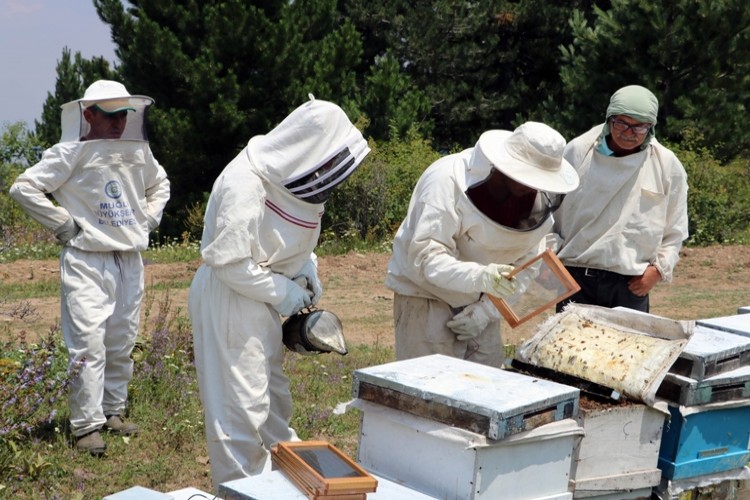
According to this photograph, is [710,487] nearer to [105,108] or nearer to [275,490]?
[275,490]

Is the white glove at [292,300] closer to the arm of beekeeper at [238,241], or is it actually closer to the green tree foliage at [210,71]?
the arm of beekeeper at [238,241]

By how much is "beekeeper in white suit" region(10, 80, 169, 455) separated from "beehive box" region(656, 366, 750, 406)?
2.61 meters

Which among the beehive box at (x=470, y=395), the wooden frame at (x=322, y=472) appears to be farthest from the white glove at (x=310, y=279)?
the wooden frame at (x=322, y=472)

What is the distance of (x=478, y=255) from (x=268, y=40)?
1070 centimetres

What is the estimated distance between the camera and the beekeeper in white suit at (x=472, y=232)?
11.0 feet

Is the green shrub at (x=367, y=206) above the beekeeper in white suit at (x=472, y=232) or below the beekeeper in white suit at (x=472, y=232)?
below

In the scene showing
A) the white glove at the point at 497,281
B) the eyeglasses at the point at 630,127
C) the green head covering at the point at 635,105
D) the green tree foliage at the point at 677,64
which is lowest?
the white glove at the point at 497,281

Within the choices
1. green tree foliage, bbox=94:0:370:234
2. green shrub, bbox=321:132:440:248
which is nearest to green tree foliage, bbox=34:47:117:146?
green tree foliage, bbox=94:0:370:234

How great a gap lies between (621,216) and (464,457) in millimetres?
2024

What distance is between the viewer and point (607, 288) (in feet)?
14.0

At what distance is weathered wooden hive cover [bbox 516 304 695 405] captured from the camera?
297 cm

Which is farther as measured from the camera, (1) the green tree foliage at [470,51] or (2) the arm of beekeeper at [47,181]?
(1) the green tree foliage at [470,51]

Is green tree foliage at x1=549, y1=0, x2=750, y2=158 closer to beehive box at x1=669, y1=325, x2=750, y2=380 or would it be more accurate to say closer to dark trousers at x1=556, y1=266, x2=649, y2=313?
dark trousers at x1=556, y1=266, x2=649, y2=313

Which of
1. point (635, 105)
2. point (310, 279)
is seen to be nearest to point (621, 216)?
point (635, 105)
